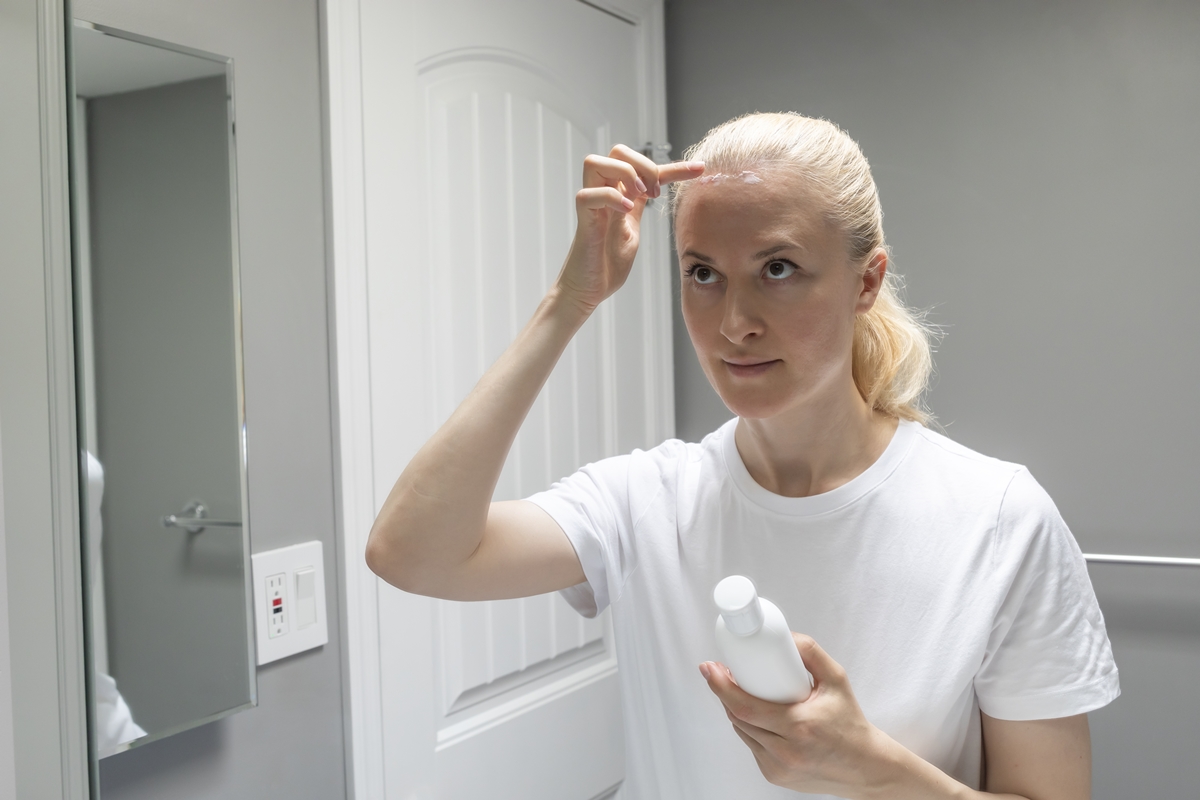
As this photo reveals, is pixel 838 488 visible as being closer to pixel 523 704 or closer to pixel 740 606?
pixel 740 606

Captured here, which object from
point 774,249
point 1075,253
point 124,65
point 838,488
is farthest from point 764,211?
point 1075,253

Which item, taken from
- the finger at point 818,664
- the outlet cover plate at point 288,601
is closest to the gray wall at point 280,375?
the outlet cover plate at point 288,601

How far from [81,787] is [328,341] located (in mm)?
614

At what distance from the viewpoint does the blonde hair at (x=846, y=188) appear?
0.73 meters

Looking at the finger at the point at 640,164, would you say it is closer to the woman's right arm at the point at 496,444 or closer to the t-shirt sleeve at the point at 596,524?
the woman's right arm at the point at 496,444

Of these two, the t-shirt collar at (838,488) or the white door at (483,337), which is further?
the white door at (483,337)

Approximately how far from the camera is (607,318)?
1.56 meters

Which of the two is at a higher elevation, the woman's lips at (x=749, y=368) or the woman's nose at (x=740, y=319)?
the woman's nose at (x=740, y=319)

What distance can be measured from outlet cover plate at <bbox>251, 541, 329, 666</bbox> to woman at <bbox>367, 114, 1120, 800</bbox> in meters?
0.31

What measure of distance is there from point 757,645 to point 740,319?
266 millimetres

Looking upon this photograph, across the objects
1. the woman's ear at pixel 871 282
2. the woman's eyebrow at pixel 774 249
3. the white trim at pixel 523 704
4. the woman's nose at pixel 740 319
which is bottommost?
the white trim at pixel 523 704

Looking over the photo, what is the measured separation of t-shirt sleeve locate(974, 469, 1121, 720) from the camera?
0.69 metres

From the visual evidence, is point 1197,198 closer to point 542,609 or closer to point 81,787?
point 542,609

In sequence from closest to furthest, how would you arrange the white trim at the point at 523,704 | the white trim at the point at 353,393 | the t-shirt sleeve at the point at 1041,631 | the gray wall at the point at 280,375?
the t-shirt sleeve at the point at 1041,631
the gray wall at the point at 280,375
the white trim at the point at 353,393
the white trim at the point at 523,704
